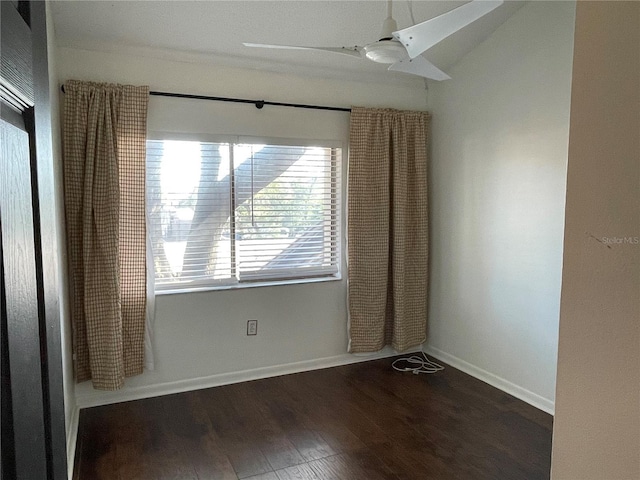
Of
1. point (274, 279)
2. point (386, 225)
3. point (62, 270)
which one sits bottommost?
point (274, 279)

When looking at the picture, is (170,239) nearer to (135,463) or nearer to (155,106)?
(155,106)

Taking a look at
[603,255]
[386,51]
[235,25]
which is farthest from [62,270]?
[603,255]

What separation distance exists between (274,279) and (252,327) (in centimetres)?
40

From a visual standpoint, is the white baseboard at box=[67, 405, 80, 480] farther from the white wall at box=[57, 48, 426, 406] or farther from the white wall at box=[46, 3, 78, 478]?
the white wall at box=[57, 48, 426, 406]

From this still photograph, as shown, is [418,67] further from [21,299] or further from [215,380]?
[215,380]

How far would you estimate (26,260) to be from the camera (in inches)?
26.7

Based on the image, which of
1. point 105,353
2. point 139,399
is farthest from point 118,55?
point 139,399

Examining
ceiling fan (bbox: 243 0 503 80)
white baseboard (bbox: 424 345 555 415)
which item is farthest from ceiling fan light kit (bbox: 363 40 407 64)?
white baseboard (bbox: 424 345 555 415)

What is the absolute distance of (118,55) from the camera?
2984mm

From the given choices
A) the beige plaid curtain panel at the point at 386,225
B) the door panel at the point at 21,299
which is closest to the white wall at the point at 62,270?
the door panel at the point at 21,299

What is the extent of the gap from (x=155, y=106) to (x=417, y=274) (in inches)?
95.7

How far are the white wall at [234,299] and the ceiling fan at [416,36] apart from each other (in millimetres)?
1390

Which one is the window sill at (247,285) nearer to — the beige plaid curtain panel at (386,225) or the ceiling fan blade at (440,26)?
the beige plaid curtain panel at (386,225)

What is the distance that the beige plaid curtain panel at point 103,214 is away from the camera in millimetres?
2848
